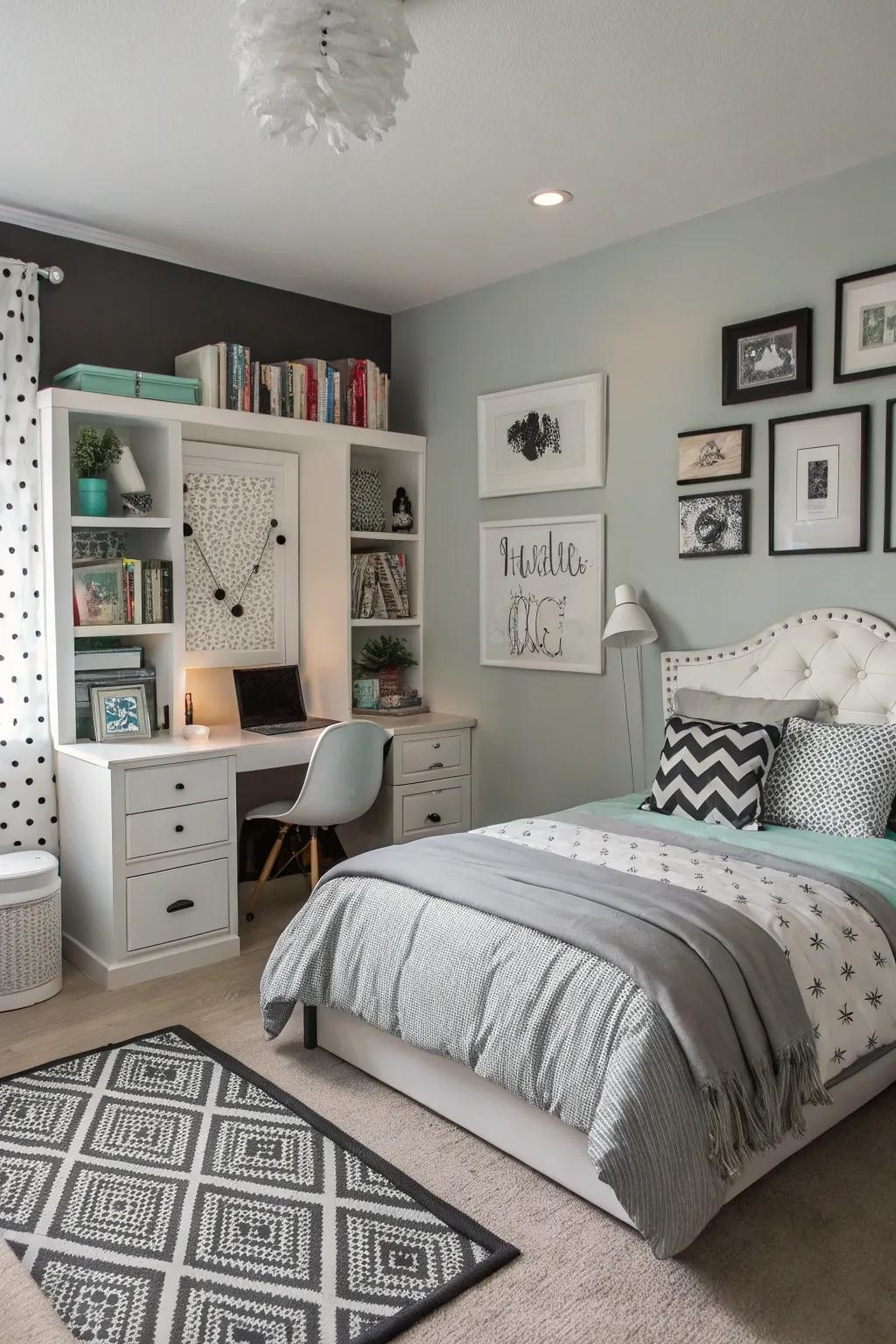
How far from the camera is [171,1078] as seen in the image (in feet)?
8.84

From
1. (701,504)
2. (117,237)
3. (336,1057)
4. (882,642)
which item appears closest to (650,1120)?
(336,1057)

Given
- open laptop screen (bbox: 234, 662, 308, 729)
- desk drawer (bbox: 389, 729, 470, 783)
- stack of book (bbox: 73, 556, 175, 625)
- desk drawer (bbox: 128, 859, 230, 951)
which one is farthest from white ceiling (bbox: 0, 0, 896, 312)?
desk drawer (bbox: 128, 859, 230, 951)

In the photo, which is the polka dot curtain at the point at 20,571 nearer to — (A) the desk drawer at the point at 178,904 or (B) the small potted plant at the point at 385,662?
(A) the desk drawer at the point at 178,904

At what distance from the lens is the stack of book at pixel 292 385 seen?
12.6 ft

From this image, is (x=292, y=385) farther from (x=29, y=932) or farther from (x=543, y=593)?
(x=29, y=932)

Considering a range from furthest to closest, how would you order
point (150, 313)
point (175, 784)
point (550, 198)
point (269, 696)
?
point (269, 696), point (150, 313), point (175, 784), point (550, 198)

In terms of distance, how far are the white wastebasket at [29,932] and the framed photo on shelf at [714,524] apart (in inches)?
95.4

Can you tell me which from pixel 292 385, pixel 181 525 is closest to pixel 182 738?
pixel 181 525

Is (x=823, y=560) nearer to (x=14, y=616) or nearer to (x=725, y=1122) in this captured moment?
(x=725, y=1122)

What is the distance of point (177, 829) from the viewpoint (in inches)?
135

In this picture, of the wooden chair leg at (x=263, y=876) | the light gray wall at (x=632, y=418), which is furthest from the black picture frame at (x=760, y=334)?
the wooden chair leg at (x=263, y=876)

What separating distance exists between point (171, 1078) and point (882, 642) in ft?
7.89

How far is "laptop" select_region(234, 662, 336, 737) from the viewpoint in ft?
13.6

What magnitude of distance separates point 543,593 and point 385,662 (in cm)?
84
